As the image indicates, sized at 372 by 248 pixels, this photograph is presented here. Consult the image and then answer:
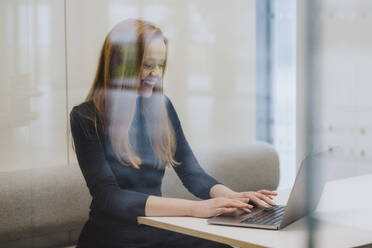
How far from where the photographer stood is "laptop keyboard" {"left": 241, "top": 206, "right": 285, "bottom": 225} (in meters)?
1.20

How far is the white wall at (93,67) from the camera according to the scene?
4.50 ft

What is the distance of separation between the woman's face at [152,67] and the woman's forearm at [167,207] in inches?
12.0

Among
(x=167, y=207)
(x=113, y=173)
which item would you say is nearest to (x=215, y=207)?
(x=167, y=207)

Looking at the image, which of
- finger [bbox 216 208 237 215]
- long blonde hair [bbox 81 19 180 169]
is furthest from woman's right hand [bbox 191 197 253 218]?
long blonde hair [bbox 81 19 180 169]

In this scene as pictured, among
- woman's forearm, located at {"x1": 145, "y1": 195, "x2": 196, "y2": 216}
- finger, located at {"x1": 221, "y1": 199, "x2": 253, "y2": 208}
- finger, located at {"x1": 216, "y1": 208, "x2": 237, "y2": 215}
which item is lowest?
woman's forearm, located at {"x1": 145, "y1": 195, "x2": 196, "y2": 216}

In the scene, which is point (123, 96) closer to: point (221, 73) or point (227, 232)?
point (221, 73)

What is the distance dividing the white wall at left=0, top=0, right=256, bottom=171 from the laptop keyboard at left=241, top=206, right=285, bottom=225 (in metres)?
0.25

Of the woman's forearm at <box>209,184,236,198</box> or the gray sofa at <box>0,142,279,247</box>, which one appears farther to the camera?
the woman's forearm at <box>209,184,236,198</box>

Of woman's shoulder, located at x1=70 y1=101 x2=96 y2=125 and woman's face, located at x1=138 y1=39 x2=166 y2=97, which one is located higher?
woman's face, located at x1=138 y1=39 x2=166 y2=97

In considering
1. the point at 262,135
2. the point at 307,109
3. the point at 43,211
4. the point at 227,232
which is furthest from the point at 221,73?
the point at 307,109

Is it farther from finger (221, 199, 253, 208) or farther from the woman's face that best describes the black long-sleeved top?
finger (221, 199, 253, 208)

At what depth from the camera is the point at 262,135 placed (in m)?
1.47

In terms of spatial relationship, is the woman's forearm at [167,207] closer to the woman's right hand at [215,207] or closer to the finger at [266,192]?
the woman's right hand at [215,207]

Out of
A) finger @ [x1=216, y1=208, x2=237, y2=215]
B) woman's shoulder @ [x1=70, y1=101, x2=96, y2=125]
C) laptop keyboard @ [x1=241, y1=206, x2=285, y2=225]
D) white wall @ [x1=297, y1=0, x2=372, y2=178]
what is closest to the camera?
white wall @ [x1=297, y1=0, x2=372, y2=178]
